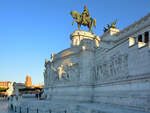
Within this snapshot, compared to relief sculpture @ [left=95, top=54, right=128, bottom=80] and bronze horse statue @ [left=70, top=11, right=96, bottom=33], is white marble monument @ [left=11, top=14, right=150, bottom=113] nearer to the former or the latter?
relief sculpture @ [left=95, top=54, right=128, bottom=80]

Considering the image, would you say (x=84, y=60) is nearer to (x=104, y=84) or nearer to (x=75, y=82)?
(x=75, y=82)

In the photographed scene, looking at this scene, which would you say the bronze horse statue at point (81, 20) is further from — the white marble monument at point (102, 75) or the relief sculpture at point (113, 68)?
the relief sculpture at point (113, 68)

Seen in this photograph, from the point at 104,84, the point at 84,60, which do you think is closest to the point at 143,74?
the point at 104,84

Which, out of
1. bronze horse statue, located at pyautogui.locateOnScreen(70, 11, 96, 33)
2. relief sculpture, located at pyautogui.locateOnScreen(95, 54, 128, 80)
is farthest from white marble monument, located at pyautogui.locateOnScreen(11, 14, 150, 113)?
bronze horse statue, located at pyautogui.locateOnScreen(70, 11, 96, 33)

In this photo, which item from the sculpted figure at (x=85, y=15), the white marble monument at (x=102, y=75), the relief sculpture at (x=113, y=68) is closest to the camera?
the white marble monument at (x=102, y=75)

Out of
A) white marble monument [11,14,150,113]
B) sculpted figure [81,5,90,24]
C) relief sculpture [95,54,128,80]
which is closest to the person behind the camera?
white marble monument [11,14,150,113]

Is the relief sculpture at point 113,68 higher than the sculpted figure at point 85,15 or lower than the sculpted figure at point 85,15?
lower

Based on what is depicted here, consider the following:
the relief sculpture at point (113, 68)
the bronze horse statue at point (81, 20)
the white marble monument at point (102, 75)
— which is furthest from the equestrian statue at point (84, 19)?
the relief sculpture at point (113, 68)

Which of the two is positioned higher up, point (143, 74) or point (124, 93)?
point (143, 74)

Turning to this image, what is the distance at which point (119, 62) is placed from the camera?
58.5 ft

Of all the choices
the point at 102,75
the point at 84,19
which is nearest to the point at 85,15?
the point at 84,19

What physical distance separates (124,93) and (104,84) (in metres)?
4.44

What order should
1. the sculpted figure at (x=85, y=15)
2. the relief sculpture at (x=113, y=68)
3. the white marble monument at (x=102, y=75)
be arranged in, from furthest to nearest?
the sculpted figure at (x=85, y=15), the relief sculpture at (x=113, y=68), the white marble monument at (x=102, y=75)

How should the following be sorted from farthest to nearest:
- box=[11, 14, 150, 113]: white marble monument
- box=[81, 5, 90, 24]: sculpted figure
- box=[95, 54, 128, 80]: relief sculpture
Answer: box=[81, 5, 90, 24]: sculpted figure < box=[95, 54, 128, 80]: relief sculpture < box=[11, 14, 150, 113]: white marble monument
